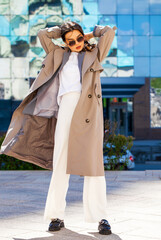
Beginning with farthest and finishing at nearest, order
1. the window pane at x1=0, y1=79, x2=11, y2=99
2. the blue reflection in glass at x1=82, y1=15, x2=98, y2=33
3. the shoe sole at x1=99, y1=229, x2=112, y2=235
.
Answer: the window pane at x1=0, y1=79, x2=11, y2=99 < the blue reflection in glass at x1=82, y1=15, x2=98, y2=33 < the shoe sole at x1=99, y1=229, x2=112, y2=235

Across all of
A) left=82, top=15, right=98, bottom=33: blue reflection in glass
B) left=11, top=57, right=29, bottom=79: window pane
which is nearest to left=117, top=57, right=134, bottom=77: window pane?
left=82, top=15, right=98, bottom=33: blue reflection in glass

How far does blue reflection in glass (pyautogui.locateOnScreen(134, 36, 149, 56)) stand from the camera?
37219 millimetres

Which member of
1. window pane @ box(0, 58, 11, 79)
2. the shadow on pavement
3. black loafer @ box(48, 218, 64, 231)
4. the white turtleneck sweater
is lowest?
the shadow on pavement

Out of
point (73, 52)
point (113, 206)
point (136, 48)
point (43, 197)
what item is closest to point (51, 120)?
point (73, 52)

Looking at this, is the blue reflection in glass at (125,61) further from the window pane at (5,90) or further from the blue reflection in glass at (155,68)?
the window pane at (5,90)

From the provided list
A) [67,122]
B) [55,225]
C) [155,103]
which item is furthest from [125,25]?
[55,225]

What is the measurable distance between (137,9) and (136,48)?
2947mm

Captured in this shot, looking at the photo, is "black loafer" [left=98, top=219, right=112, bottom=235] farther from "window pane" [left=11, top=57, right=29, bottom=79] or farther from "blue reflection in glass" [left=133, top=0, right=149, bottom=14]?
"blue reflection in glass" [left=133, top=0, right=149, bottom=14]

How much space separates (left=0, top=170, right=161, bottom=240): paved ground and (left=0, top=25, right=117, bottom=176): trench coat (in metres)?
0.59

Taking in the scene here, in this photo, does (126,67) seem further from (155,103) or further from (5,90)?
(5,90)

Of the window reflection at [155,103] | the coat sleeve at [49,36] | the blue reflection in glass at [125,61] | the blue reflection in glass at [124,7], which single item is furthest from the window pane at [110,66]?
the coat sleeve at [49,36]

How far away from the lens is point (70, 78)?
4.60m

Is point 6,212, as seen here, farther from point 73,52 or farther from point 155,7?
point 155,7

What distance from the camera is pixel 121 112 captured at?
38.9 m
